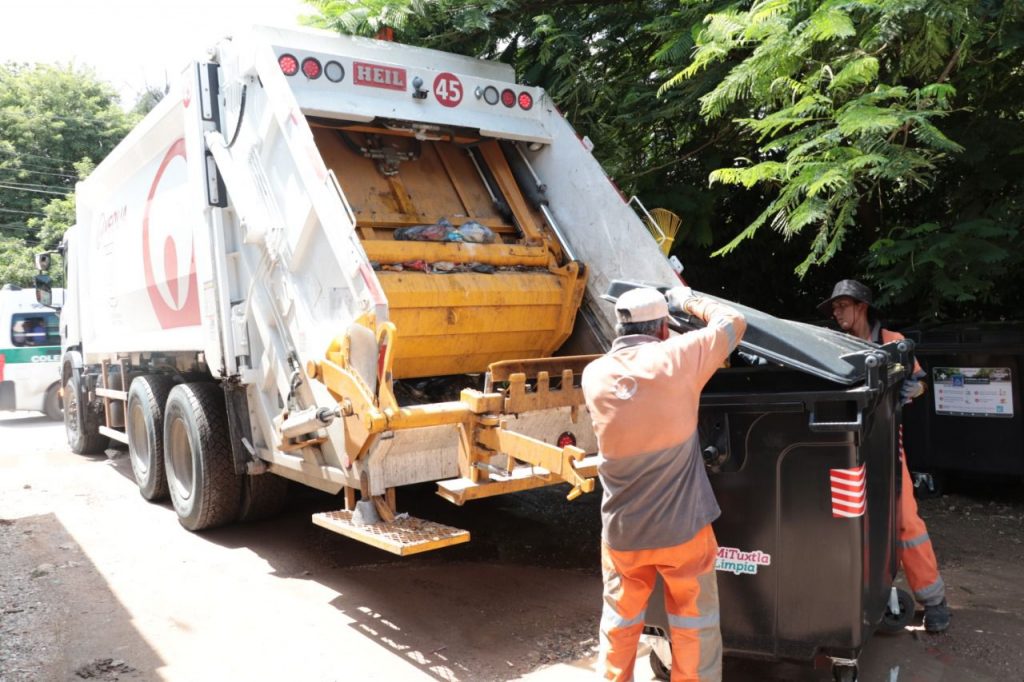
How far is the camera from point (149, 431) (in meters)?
5.23

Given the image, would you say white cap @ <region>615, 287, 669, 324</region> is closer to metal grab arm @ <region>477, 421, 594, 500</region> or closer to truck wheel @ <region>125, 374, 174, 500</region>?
metal grab arm @ <region>477, 421, 594, 500</region>

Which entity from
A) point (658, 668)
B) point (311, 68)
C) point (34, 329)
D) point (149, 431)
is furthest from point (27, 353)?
point (658, 668)

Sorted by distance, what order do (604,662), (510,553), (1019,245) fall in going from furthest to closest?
1. (510,553)
2. (1019,245)
3. (604,662)

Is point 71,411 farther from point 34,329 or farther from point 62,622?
point 62,622

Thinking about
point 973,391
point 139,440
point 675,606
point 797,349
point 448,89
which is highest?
point 448,89

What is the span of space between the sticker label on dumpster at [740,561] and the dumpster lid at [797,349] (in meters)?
0.58

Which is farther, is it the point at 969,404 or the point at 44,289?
the point at 44,289

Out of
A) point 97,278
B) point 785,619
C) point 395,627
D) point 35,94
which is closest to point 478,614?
point 395,627

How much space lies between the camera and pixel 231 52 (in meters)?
4.02

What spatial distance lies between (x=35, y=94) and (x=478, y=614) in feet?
81.5

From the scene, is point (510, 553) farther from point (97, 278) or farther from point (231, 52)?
point (97, 278)

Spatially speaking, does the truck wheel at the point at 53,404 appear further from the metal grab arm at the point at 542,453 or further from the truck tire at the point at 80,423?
the metal grab arm at the point at 542,453

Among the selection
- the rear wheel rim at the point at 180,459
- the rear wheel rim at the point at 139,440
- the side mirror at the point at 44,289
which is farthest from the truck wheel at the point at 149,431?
the side mirror at the point at 44,289

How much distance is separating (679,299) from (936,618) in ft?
5.36
